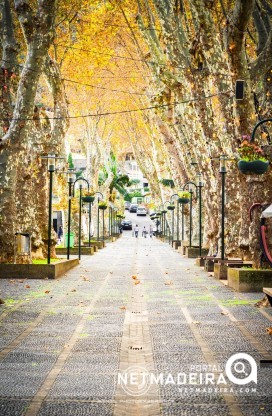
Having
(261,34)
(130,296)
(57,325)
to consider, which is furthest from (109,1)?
(57,325)

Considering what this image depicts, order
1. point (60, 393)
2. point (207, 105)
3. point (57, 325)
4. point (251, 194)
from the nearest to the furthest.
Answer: point (60, 393), point (57, 325), point (251, 194), point (207, 105)

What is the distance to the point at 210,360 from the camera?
7352 millimetres

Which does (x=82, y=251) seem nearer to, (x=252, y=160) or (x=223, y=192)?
(x=223, y=192)

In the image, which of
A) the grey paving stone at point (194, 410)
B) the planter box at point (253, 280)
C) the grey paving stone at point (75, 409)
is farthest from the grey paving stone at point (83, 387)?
the planter box at point (253, 280)

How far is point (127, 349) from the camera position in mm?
8086

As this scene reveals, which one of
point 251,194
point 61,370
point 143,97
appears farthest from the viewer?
point 143,97

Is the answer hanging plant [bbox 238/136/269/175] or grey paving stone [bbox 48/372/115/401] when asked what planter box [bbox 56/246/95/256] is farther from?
grey paving stone [bbox 48/372/115/401]

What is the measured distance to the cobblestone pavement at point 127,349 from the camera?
18.6ft

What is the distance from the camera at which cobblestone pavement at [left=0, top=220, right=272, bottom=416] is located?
568 cm

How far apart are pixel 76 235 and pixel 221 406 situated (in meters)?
31.7

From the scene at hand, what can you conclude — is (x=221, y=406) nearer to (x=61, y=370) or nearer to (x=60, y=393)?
(x=60, y=393)

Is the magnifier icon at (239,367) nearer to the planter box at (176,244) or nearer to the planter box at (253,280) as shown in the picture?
the planter box at (253,280)

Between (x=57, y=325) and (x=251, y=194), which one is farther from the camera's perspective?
(x=251, y=194)

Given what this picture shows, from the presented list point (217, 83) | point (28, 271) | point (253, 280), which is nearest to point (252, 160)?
point (253, 280)
